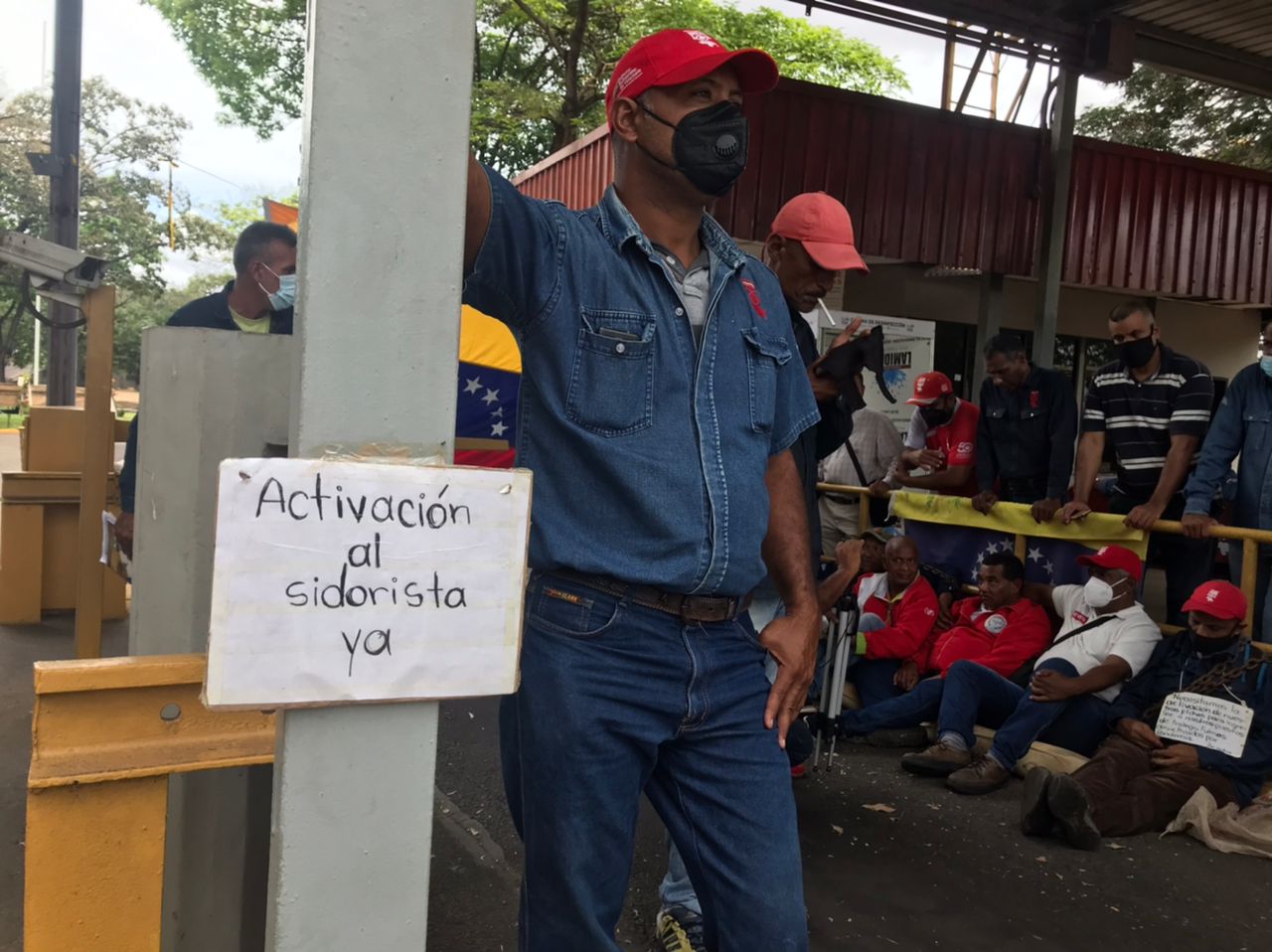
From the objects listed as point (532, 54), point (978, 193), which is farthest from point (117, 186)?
point (978, 193)

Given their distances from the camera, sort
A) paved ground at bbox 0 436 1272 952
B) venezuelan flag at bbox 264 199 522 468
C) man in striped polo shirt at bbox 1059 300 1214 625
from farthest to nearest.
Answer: venezuelan flag at bbox 264 199 522 468 < man in striped polo shirt at bbox 1059 300 1214 625 < paved ground at bbox 0 436 1272 952

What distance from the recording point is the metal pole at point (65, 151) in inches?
346

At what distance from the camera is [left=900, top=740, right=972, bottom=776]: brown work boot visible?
525 cm

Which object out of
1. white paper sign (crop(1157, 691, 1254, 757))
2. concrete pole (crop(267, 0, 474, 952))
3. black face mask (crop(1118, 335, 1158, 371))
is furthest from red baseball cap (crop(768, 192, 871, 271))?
black face mask (crop(1118, 335, 1158, 371))

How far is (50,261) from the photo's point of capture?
4629mm

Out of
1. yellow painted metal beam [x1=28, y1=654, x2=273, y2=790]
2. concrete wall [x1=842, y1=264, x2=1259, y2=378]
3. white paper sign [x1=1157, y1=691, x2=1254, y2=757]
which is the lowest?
white paper sign [x1=1157, y1=691, x2=1254, y2=757]

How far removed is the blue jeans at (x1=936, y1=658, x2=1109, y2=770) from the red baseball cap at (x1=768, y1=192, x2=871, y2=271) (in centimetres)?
299

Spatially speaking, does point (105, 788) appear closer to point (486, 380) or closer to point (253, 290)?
point (253, 290)

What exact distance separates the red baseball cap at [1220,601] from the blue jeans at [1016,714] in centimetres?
67

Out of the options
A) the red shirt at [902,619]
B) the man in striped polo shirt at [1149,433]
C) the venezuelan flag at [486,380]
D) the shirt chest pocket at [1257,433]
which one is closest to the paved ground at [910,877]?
the red shirt at [902,619]

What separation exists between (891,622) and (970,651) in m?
0.57

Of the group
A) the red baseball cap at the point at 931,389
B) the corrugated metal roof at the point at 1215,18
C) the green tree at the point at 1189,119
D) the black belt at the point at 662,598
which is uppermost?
the green tree at the point at 1189,119

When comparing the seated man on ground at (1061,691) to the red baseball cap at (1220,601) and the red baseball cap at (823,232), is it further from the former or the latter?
the red baseball cap at (823,232)

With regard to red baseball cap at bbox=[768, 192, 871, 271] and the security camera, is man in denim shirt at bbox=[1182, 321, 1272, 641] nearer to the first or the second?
red baseball cap at bbox=[768, 192, 871, 271]
